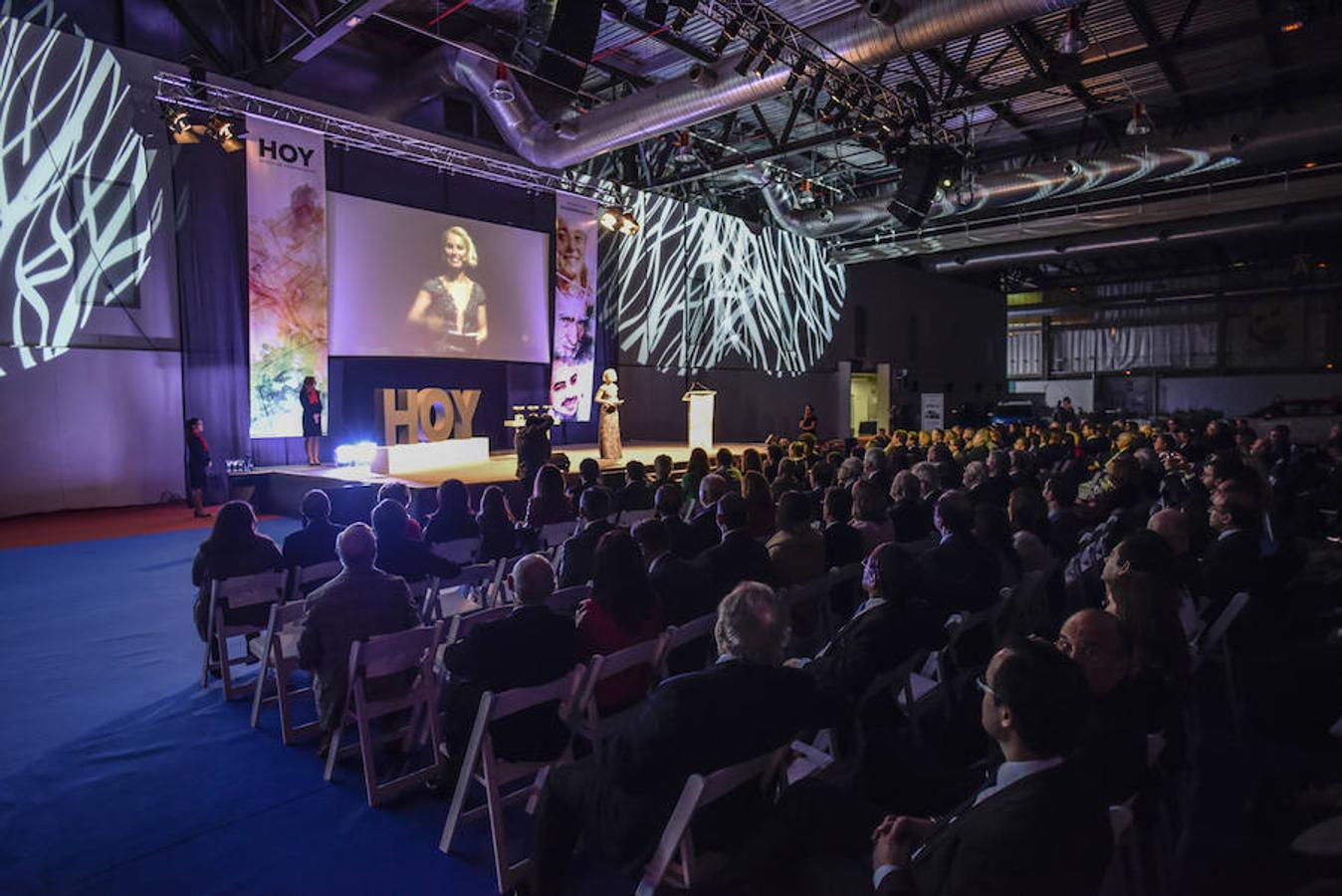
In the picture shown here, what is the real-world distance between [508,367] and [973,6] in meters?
9.02

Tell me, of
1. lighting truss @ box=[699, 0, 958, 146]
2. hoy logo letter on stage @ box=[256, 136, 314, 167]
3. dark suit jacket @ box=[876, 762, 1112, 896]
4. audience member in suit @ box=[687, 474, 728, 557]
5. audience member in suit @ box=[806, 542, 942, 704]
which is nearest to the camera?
dark suit jacket @ box=[876, 762, 1112, 896]

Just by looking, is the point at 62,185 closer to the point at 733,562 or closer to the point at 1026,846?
the point at 733,562

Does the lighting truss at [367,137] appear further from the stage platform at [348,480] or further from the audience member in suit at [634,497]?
the audience member in suit at [634,497]

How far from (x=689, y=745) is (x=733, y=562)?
1838 millimetres

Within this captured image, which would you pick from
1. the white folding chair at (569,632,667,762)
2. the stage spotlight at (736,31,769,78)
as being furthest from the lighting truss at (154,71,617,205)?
the white folding chair at (569,632,667,762)

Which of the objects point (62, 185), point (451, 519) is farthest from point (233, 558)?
point (62, 185)

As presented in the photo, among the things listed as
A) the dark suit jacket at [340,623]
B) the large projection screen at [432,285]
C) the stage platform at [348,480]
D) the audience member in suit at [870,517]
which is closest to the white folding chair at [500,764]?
the dark suit jacket at [340,623]

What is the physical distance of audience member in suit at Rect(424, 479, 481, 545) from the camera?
4840 millimetres

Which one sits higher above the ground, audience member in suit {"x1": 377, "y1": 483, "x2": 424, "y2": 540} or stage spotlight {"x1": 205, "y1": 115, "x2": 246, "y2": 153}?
stage spotlight {"x1": 205, "y1": 115, "x2": 246, "y2": 153}

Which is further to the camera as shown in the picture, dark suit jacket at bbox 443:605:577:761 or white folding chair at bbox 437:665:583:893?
dark suit jacket at bbox 443:605:577:761

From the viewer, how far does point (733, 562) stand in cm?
371

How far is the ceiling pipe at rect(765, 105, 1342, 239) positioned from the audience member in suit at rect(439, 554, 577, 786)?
481 inches

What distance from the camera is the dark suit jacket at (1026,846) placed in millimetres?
1400

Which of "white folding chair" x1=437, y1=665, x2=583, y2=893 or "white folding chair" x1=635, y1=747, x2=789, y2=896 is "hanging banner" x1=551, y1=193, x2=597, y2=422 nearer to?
"white folding chair" x1=437, y1=665, x2=583, y2=893
